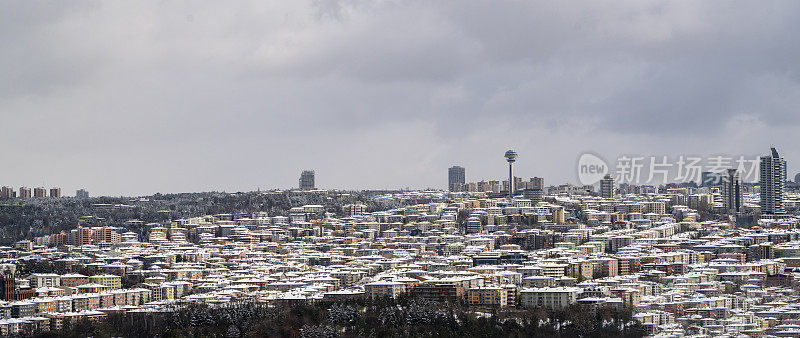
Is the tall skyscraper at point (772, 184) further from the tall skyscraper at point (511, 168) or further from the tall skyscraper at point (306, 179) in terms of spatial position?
the tall skyscraper at point (306, 179)

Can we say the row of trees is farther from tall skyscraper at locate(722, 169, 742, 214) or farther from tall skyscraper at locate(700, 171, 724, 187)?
tall skyscraper at locate(700, 171, 724, 187)

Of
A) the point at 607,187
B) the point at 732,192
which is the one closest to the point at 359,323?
the point at 732,192

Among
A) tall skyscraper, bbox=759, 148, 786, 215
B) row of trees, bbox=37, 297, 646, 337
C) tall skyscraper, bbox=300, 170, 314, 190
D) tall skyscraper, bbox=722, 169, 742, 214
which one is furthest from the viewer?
tall skyscraper, bbox=300, 170, 314, 190

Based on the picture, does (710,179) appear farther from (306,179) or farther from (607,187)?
(306,179)

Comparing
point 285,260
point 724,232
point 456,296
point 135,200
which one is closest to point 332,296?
point 456,296

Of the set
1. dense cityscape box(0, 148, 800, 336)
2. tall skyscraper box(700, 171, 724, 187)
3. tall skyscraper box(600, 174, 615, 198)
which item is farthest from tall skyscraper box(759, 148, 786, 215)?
tall skyscraper box(600, 174, 615, 198)
